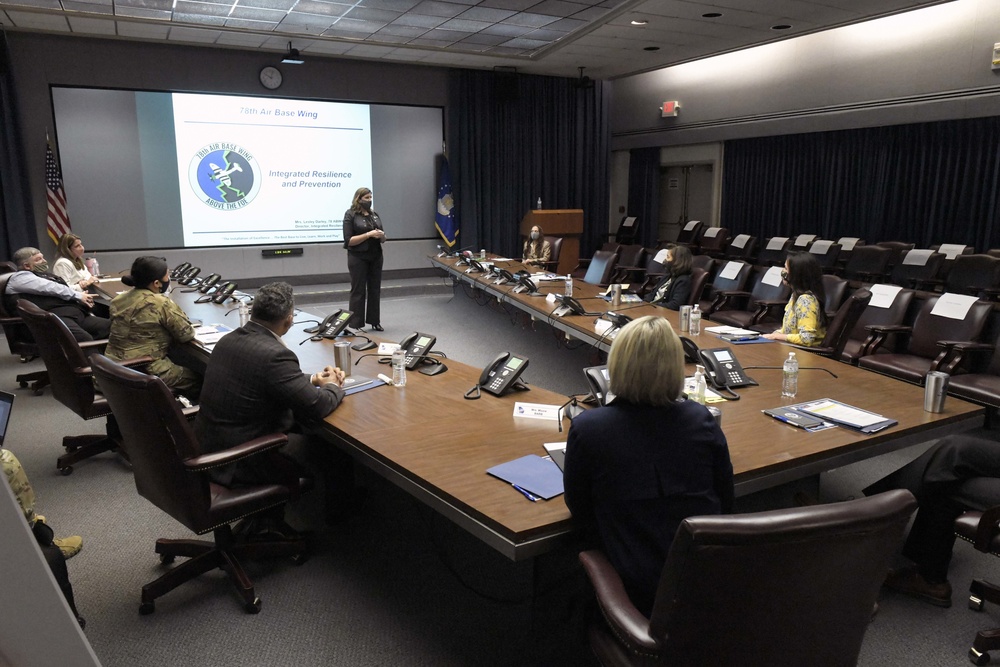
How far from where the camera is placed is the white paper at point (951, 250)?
22.5ft

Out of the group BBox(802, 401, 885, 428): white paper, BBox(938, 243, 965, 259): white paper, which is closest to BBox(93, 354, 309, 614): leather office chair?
BBox(802, 401, 885, 428): white paper

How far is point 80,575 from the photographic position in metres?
2.66

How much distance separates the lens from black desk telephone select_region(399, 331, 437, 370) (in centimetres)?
330

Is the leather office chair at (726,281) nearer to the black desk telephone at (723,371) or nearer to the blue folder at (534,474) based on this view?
the black desk telephone at (723,371)

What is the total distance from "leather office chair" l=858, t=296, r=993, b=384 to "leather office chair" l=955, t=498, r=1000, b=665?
6.36 ft

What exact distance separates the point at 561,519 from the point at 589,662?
0.67 meters

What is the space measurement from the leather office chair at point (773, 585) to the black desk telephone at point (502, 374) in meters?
1.54

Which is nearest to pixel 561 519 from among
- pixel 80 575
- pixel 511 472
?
pixel 511 472

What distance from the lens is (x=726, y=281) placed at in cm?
622

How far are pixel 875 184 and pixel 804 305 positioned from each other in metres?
5.14

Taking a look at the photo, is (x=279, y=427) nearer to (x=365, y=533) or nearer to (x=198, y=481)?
(x=198, y=481)

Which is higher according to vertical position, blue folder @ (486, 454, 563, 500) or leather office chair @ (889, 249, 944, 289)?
leather office chair @ (889, 249, 944, 289)

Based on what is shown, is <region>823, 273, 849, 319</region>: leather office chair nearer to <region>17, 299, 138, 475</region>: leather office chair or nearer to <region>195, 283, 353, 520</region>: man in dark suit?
<region>195, 283, 353, 520</region>: man in dark suit

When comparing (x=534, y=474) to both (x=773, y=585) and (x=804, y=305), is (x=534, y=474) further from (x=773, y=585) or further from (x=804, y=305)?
(x=804, y=305)
